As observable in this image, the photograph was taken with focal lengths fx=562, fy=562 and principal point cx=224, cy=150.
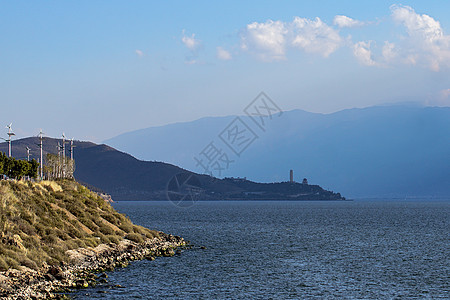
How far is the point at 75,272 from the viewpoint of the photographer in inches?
1569

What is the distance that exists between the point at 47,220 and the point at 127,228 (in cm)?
1344

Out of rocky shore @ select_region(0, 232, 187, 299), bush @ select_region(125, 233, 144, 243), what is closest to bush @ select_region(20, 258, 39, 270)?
rocky shore @ select_region(0, 232, 187, 299)

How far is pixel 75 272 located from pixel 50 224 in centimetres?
1092

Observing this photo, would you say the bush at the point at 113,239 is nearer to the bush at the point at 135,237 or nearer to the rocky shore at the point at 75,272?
the rocky shore at the point at 75,272

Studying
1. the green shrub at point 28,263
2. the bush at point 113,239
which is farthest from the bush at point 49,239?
the bush at point 113,239

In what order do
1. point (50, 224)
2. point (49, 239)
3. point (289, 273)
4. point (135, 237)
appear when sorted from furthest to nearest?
point (135, 237) → point (50, 224) → point (289, 273) → point (49, 239)

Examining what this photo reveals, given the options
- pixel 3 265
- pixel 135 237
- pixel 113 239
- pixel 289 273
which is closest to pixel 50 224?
pixel 113 239

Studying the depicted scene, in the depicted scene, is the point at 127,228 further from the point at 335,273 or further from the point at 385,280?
the point at 385,280

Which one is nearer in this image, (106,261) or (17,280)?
(17,280)

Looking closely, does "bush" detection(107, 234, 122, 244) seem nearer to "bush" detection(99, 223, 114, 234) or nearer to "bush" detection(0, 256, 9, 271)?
"bush" detection(99, 223, 114, 234)

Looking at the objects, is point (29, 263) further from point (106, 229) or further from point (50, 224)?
point (106, 229)

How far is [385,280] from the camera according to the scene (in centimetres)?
4169

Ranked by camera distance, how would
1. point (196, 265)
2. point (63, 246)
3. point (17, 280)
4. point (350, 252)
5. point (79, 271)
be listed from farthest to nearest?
point (350, 252) → point (196, 265) → point (63, 246) → point (79, 271) → point (17, 280)

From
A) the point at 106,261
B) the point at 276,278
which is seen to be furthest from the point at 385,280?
the point at 106,261
